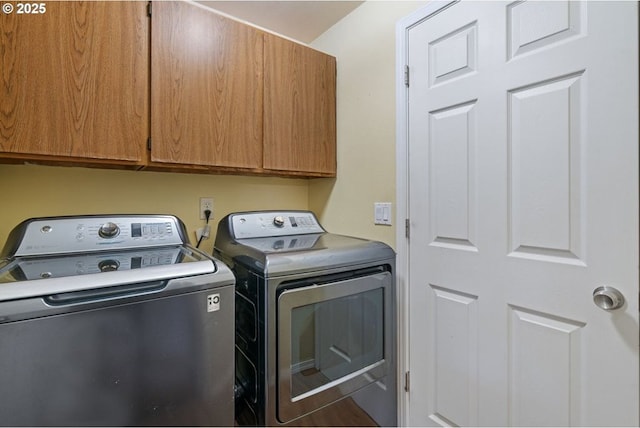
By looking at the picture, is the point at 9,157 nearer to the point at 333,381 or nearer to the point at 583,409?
the point at 333,381

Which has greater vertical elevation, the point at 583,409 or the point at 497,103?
the point at 497,103

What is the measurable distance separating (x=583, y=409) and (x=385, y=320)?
0.76 metres

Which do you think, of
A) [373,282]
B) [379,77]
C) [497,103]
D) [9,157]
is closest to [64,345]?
[9,157]

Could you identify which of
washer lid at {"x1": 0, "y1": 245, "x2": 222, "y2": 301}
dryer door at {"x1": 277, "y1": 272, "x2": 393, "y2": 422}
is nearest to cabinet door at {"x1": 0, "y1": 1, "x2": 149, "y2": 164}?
washer lid at {"x1": 0, "y1": 245, "x2": 222, "y2": 301}

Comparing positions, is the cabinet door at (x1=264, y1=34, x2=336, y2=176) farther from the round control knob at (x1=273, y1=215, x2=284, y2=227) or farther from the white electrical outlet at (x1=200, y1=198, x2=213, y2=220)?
the white electrical outlet at (x1=200, y1=198, x2=213, y2=220)

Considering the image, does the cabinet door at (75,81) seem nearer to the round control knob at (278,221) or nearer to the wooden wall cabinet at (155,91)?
the wooden wall cabinet at (155,91)

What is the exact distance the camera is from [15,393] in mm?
785

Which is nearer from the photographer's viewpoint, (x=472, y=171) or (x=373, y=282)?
(x=472, y=171)

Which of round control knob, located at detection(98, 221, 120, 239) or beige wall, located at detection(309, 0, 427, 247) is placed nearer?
round control knob, located at detection(98, 221, 120, 239)

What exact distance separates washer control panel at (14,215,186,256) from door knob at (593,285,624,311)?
5.26 ft

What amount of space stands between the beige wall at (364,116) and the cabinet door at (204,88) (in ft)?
1.80

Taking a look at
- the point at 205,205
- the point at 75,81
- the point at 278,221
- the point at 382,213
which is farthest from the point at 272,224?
the point at 75,81

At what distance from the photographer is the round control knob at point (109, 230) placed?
1.33 m

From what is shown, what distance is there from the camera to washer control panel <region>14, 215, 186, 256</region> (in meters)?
1.21
